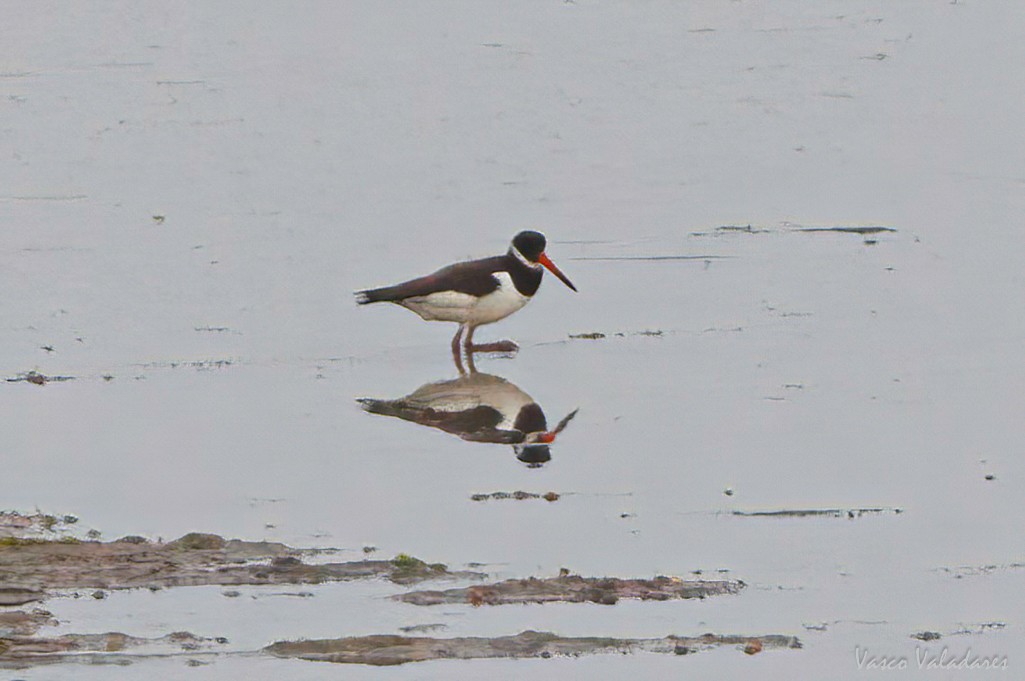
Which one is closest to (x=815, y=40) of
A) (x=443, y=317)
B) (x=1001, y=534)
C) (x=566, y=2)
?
(x=566, y=2)

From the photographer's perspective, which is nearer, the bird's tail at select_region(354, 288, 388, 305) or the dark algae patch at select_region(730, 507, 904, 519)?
the dark algae patch at select_region(730, 507, 904, 519)

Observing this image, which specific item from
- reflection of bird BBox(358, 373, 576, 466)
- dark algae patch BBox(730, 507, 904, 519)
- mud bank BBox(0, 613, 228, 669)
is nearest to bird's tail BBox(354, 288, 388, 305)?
reflection of bird BBox(358, 373, 576, 466)

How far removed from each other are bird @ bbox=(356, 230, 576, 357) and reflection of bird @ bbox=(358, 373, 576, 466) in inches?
25.3

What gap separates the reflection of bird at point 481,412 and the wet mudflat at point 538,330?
81 millimetres

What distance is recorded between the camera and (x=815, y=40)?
2070 cm

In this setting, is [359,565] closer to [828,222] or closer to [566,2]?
[828,222]

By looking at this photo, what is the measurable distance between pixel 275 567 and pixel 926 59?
13.4 meters

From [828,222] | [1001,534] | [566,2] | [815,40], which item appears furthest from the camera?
[566,2]

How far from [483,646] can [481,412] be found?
3705 millimetres

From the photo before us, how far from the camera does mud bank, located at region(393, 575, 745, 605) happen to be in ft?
24.5

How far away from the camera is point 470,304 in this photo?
11.9m

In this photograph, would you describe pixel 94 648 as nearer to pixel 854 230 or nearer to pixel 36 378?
pixel 36 378

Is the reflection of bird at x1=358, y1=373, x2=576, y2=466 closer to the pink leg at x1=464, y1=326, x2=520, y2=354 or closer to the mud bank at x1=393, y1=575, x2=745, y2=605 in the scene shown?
the pink leg at x1=464, y1=326, x2=520, y2=354

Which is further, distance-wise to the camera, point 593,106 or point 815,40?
point 815,40
